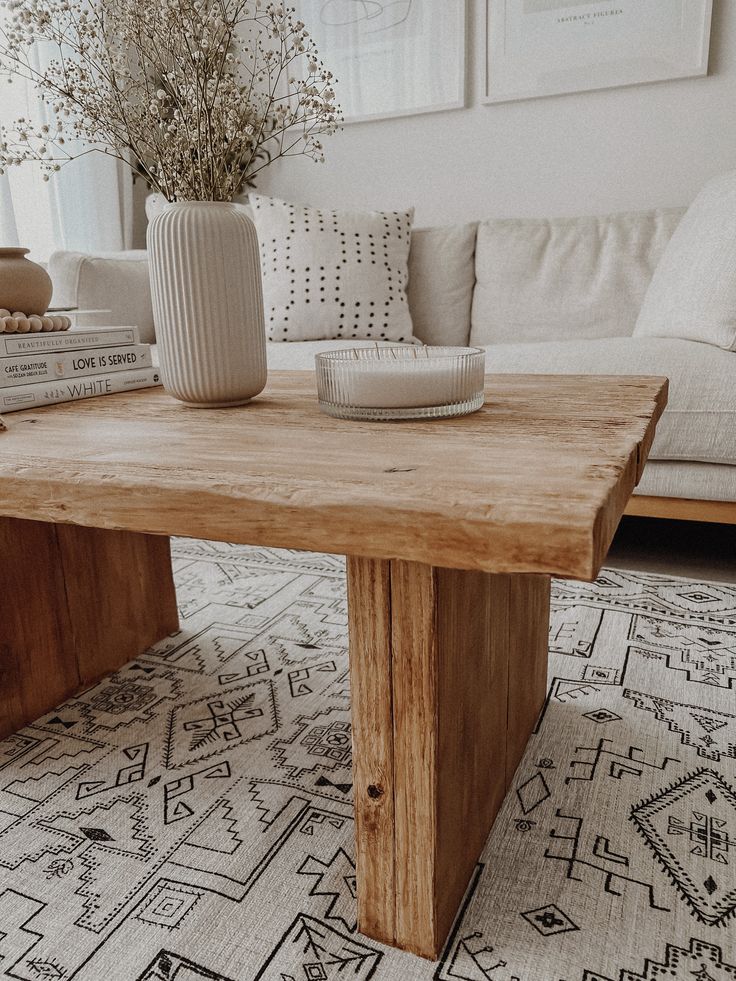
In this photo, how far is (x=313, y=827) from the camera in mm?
818

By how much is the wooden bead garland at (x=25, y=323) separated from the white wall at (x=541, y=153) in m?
1.93

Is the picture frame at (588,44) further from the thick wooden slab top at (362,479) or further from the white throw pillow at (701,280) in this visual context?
the thick wooden slab top at (362,479)

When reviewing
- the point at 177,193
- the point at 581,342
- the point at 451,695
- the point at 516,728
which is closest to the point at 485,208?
the point at 581,342

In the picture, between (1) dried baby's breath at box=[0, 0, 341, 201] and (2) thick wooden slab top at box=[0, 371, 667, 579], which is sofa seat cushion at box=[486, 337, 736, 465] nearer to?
(2) thick wooden slab top at box=[0, 371, 667, 579]

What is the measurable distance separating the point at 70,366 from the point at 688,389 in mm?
1175

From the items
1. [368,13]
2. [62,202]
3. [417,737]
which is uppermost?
[368,13]

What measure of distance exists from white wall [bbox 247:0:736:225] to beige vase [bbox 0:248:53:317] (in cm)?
191

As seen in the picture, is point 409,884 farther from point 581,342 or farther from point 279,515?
point 581,342

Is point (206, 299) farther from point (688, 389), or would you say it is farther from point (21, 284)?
point (688, 389)

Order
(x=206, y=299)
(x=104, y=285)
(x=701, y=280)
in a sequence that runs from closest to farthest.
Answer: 1. (x=206, y=299)
2. (x=701, y=280)
3. (x=104, y=285)

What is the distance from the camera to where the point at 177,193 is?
909 millimetres

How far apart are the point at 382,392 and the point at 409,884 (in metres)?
0.47

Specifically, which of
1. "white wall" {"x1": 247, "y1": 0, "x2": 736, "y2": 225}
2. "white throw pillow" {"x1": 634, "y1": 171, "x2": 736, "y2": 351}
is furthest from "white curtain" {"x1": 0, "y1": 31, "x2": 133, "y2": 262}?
"white throw pillow" {"x1": 634, "y1": 171, "x2": 736, "y2": 351}

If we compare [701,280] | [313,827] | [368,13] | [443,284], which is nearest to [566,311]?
[443,284]
